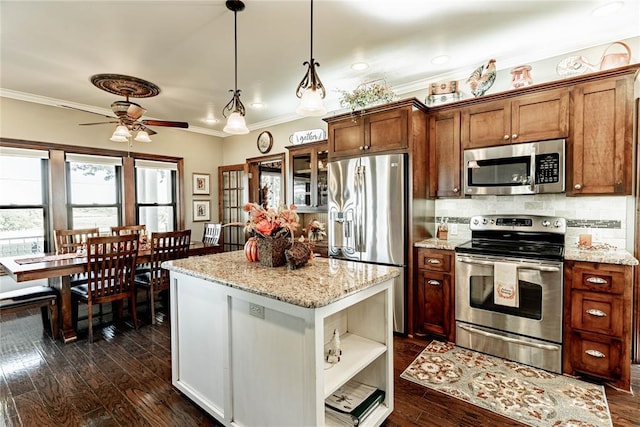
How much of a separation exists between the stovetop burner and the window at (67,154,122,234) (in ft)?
16.5

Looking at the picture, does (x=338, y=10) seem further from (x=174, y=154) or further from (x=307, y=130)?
(x=174, y=154)

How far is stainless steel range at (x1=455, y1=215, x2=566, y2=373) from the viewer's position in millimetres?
2508

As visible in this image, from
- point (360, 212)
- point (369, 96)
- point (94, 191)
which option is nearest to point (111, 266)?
point (94, 191)

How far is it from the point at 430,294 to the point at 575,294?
115 centimetres

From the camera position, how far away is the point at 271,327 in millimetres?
1615

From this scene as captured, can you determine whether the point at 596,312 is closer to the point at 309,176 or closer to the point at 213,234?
the point at 309,176

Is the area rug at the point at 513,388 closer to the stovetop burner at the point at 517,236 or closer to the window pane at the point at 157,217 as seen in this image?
the stovetop burner at the point at 517,236

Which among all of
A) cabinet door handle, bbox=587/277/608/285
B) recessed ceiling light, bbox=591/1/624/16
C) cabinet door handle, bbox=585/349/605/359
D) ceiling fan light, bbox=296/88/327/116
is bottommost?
cabinet door handle, bbox=585/349/605/359

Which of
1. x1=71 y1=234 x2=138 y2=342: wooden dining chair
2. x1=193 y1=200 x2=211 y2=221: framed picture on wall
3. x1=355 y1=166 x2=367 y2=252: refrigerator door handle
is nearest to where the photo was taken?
x1=71 y1=234 x2=138 y2=342: wooden dining chair

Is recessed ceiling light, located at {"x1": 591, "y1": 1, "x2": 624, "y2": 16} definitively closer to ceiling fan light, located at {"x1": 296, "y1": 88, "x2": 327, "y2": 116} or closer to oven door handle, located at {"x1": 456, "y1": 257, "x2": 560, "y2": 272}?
oven door handle, located at {"x1": 456, "y1": 257, "x2": 560, "y2": 272}

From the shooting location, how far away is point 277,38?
2.77 metres

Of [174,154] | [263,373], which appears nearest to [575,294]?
[263,373]

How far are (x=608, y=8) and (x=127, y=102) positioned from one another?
4461 millimetres

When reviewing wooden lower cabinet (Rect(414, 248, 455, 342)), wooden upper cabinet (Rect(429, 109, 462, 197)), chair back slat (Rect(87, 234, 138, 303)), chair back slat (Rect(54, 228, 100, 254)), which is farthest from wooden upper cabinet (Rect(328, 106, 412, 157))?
chair back slat (Rect(54, 228, 100, 254))
